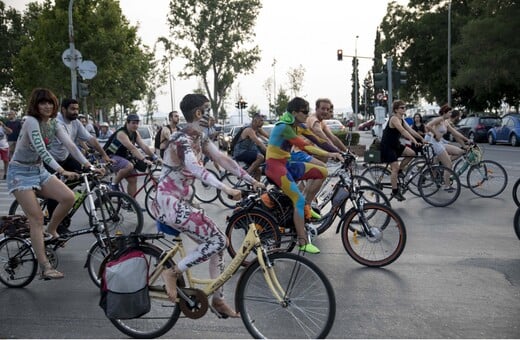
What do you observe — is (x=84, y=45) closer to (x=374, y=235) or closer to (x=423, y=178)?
(x=423, y=178)

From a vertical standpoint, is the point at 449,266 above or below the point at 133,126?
below

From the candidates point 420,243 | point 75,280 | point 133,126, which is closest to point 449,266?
point 420,243

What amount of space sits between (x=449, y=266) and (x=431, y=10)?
43.1 meters

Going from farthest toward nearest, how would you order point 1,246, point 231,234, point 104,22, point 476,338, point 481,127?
point 104,22 < point 481,127 < point 231,234 < point 1,246 < point 476,338

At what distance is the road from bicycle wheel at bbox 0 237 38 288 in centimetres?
14

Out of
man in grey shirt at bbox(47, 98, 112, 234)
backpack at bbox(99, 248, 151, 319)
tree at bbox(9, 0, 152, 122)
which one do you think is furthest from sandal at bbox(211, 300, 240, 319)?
tree at bbox(9, 0, 152, 122)

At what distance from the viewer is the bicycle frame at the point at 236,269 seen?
384cm

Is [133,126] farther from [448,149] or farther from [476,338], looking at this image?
[476,338]

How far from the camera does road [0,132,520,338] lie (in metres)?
4.33

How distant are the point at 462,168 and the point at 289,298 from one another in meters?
8.05

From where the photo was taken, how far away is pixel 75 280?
5.86 m

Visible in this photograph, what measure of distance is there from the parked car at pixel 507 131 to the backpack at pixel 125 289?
27095mm

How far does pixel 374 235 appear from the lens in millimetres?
6191

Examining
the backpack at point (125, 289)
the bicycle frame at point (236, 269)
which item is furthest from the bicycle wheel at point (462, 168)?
the backpack at point (125, 289)
